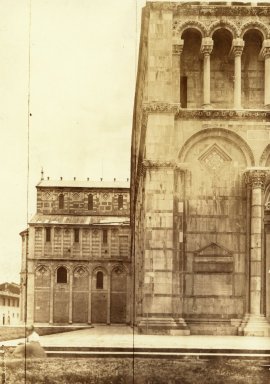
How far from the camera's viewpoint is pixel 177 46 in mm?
25359

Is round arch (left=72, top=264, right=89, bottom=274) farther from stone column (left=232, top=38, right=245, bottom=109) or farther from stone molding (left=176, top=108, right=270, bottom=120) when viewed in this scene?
stone column (left=232, top=38, right=245, bottom=109)

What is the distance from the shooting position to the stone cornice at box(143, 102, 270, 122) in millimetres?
25234

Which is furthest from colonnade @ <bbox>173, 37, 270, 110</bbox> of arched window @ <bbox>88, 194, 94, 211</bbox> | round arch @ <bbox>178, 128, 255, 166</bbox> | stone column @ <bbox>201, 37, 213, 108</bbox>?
arched window @ <bbox>88, 194, 94, 211</bbox>

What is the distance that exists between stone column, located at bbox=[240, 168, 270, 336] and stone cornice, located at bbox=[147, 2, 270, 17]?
5394 millimetres

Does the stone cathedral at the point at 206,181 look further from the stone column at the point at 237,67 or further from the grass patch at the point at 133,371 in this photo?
the grass patch at the point at 133,371

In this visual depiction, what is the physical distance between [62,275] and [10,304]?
19.1 ft

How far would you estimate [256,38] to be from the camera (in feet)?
85.5

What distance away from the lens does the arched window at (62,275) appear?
199 feet

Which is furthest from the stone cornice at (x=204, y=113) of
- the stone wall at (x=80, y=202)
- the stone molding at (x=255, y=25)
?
the stone wall at (x=80, y=202)

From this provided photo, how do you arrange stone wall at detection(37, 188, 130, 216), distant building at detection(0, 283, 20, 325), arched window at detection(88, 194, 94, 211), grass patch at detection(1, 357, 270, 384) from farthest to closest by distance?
arched window at detection(88, 194, 94, 211) → distant building at detection(0, 283, 20, 325) → stone wall at detection(37, 188, 130, 216) → grass patch at detection(1, 357, 270, 384)

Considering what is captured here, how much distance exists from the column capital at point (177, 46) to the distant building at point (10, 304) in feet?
125

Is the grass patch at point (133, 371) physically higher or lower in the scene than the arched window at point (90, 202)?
lower

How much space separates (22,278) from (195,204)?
125 feet

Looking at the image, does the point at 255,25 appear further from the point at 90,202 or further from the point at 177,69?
the point at 90,202
